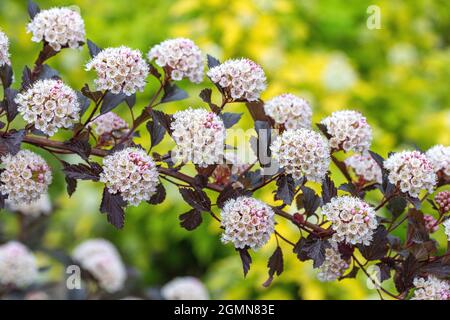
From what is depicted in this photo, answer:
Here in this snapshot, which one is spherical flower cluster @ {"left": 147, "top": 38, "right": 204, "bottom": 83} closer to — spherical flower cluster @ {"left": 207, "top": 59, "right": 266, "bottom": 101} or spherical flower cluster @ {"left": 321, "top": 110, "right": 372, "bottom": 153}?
spherical flower cluster @ {"left": 207, "top": 59, "right": 266, "bottom": 101}

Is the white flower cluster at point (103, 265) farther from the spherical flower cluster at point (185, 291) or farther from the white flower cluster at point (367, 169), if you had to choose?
the white flower cluster at point (367, 169)

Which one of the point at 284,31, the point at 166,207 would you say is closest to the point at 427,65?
the point at 284,31

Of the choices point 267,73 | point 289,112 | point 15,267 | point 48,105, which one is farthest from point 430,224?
point 267,73

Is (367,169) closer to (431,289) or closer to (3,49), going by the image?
(431,289)

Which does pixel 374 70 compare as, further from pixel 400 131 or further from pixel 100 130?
pixel 100 130

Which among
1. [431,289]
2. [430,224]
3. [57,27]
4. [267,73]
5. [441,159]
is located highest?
[267,73]

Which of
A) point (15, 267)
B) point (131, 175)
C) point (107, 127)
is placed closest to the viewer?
point (131, 175)

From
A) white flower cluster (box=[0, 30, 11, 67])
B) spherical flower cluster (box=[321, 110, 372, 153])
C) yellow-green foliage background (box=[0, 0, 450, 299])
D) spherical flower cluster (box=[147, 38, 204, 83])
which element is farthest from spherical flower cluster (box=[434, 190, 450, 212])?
yellow-green foliage background (box=[0, 0, 450, 299])

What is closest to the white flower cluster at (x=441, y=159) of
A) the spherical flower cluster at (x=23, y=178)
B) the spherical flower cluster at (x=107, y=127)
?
the spherical flower cluster at (x=107, y=127)
